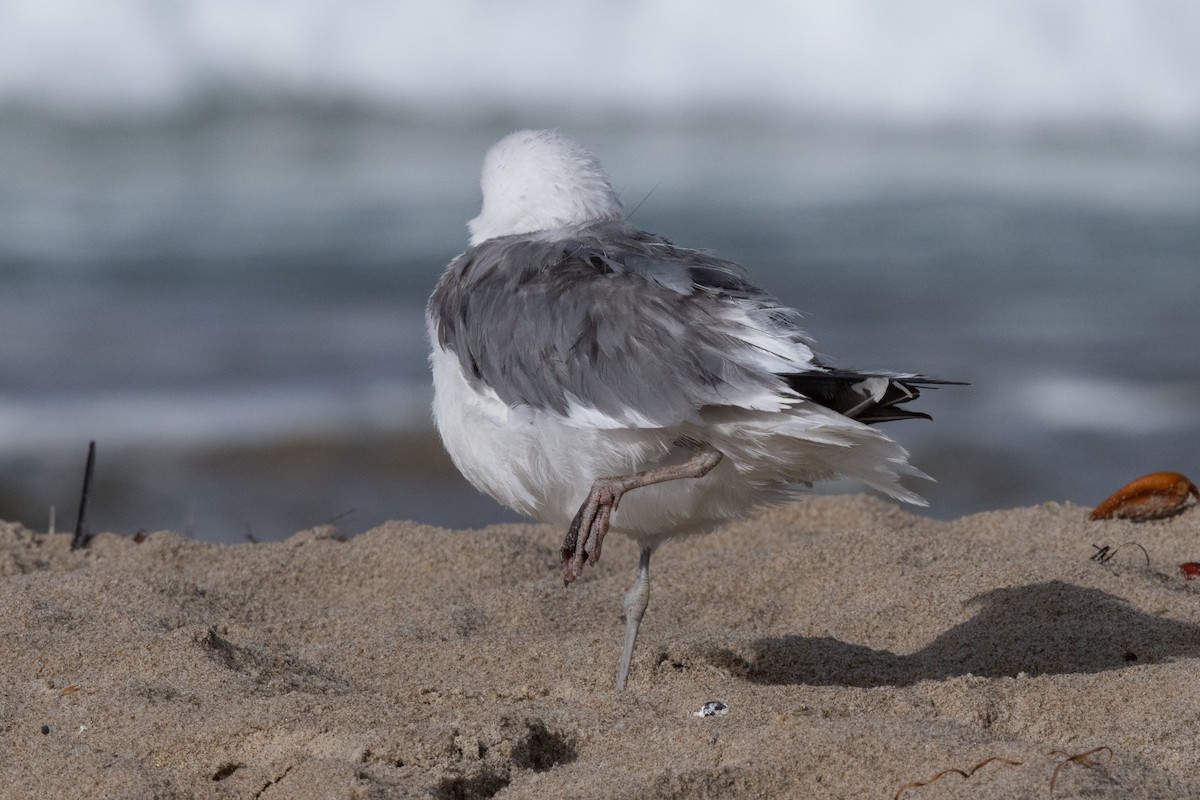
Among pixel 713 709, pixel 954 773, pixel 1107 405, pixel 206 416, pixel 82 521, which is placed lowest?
pixel 206 416

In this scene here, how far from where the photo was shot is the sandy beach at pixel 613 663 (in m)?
2.81

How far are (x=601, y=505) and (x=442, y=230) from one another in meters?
13.9

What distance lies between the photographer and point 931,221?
17609 mm

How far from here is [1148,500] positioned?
17.3ft

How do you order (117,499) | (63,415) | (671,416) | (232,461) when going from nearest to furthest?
(671,416), (117,499), (232,461), (63,415)

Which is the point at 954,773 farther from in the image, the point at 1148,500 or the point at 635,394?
the point at 1148,500

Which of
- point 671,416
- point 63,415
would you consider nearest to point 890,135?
point 63,415

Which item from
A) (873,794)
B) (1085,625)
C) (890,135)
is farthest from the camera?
(890,135)

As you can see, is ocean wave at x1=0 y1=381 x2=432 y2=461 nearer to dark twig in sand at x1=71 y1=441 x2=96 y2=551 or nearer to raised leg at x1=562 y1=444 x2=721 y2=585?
dark twig in sand at x1=71 y1=441 x2=96 y2=551

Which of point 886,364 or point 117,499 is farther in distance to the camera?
point 886,364

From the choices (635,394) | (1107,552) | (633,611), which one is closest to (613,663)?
(633,611)

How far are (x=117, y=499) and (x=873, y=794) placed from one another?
604 cm

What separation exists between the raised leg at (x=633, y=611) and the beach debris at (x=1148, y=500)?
224cm

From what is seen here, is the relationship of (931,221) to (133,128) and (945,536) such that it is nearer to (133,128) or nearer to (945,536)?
(133,128)
